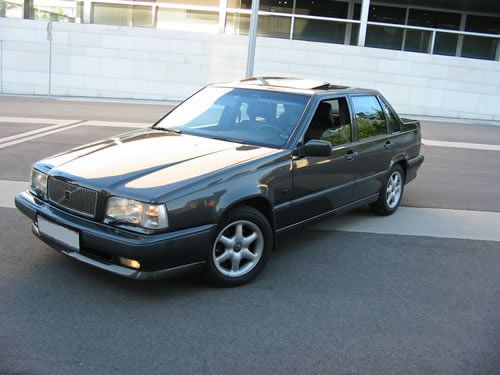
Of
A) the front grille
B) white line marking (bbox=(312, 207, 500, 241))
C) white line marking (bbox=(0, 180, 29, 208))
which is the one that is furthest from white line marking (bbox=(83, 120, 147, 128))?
the front grille

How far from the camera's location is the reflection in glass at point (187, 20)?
818 inches

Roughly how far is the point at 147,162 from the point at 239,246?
3.12ft

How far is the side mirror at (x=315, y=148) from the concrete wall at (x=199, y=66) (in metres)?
16.5

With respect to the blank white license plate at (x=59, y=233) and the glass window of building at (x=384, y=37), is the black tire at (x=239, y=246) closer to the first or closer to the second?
the blank white license plate at (x=59, y=233)

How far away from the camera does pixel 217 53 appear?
20.7 metres

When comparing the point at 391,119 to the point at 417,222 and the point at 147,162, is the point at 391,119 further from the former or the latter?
the point at 147,162

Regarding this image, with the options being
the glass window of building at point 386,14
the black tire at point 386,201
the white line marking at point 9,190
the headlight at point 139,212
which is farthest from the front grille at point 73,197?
the glass window of building at point 386,14

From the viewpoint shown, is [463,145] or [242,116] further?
[463,145]

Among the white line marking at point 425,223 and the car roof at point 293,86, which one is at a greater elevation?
the car roof at point 293,86

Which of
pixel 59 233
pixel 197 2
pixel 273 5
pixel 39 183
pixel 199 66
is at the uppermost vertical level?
pixel 273 5

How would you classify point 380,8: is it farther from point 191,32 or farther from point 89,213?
point 89,213

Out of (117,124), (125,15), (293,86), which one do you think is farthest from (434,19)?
(293,86)

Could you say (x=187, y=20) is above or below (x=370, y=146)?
above

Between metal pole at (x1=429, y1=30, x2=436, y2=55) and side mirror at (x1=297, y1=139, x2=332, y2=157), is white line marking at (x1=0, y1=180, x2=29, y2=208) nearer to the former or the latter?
side mirror at (x1=297, y1=139, x2=332, y2=157)
